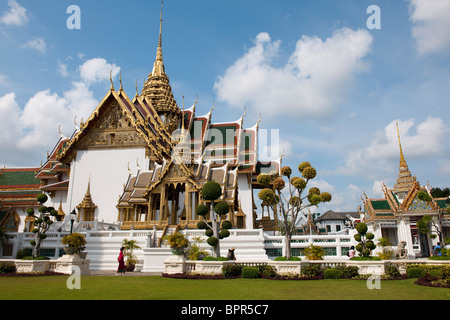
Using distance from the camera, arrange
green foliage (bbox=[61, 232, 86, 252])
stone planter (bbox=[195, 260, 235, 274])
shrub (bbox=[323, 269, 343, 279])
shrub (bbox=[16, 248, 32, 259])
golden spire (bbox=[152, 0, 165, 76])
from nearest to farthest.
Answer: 1. shrub (bbox=[323, 269, 343, 279])
2. stone planter (bbox=[195, 260, 235, 274])
3. green foliage (bbox=[61, 232, 86, 252])
4. shrub (bbox=[16, 248, 32, 259])
5. golden spire (bbox=[152, 0, 165, 76])

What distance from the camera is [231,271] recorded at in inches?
375

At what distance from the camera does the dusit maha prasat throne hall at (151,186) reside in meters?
15.7

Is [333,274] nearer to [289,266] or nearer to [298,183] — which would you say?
[289,266]

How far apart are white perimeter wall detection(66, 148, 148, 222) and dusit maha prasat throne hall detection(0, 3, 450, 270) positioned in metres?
0.07

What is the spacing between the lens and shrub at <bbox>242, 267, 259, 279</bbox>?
30.9 ft

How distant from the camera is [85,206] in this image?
21578mm

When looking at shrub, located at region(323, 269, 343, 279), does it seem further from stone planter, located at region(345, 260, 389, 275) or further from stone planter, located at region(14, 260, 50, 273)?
stone planter, located at region(14, 260, 50, 273)

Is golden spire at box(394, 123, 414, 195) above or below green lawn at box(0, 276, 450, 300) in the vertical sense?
above

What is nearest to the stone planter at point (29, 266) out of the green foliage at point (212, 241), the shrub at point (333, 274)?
the green foliage at point (212, 241)

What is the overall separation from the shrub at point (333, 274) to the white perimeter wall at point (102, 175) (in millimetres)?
15443

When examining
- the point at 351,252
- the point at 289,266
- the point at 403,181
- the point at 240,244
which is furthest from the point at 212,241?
the point at 403,181

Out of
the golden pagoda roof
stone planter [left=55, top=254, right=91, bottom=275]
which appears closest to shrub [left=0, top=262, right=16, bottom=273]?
stone planter [left=55, top=254, right=91, bottom=275]

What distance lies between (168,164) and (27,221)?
51.0ft
